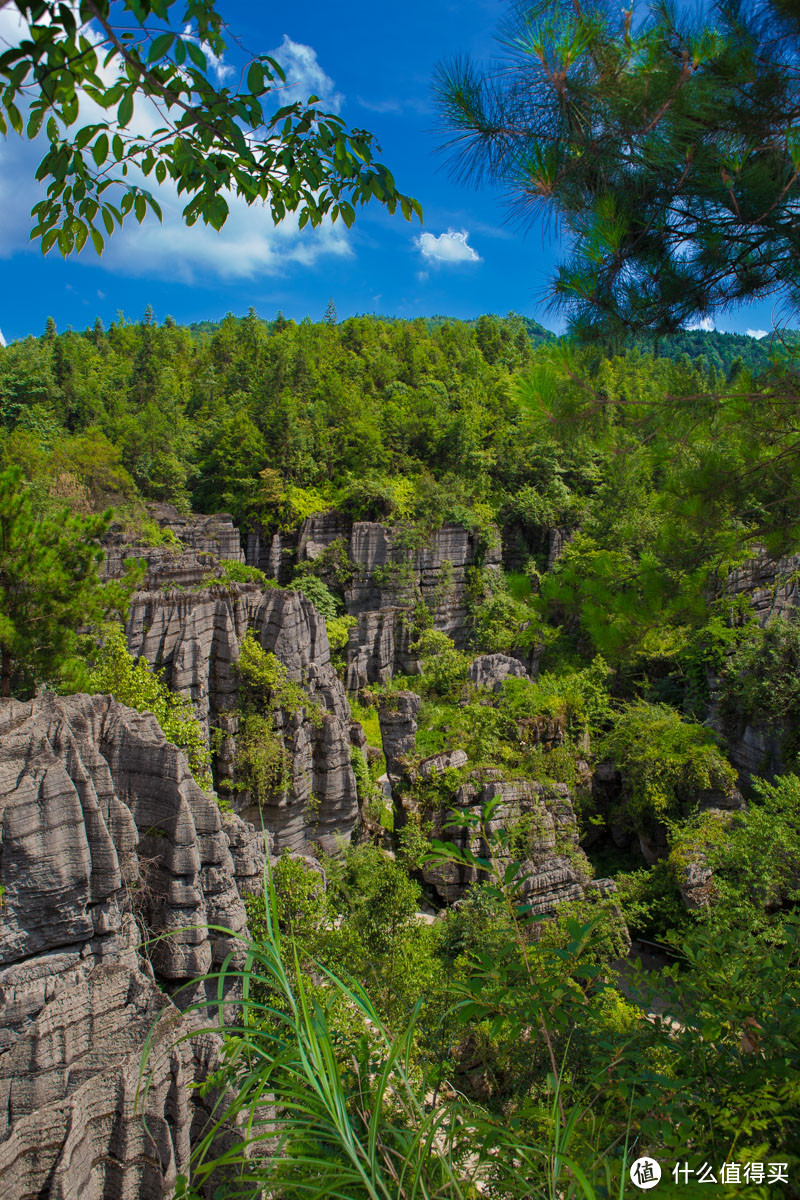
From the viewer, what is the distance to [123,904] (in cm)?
459

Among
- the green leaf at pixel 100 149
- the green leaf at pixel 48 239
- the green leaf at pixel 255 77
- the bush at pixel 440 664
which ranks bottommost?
the bush at pixel 440 664

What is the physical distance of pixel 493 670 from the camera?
46.3 ft

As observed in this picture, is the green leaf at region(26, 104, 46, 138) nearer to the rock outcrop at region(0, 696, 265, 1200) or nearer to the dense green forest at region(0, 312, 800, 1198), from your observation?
the dense green forest at region(0, 312, 800, 1198)

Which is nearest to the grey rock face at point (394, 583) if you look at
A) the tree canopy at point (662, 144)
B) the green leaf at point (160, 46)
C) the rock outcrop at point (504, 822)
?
the rock outcrop at point (504, 822)

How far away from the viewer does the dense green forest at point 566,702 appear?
7.10 ft

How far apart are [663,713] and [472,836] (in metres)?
A: 5.97

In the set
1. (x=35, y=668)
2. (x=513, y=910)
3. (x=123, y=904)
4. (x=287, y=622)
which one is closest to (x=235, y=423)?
(x=287, y=622)

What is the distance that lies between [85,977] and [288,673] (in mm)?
6927

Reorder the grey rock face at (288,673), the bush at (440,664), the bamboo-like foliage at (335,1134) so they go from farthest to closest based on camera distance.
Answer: the bush at (440,664)
the grey rock face at (288,673)
the bamboo-like foliage at (335,1134)

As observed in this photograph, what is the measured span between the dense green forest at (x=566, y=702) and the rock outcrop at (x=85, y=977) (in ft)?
3.15

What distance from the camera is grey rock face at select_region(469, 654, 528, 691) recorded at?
13844 mm

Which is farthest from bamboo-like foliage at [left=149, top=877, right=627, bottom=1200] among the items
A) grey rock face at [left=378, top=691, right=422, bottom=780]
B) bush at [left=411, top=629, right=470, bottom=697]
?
bush at [left=411, top=629, right=470, bottom=697]

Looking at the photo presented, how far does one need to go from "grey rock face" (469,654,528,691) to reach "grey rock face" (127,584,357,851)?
11.8 ft

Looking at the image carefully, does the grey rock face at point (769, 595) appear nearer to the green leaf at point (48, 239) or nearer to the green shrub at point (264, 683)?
the green shrub at point (264, 683)
